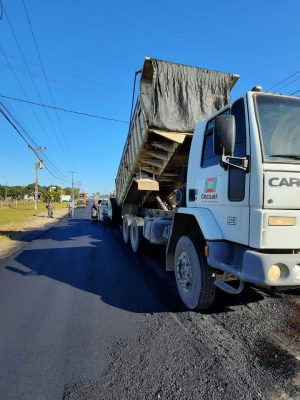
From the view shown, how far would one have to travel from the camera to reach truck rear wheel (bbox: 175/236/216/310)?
4324 mm

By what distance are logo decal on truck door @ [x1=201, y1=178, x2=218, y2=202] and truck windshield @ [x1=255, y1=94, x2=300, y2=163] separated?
3.04ft

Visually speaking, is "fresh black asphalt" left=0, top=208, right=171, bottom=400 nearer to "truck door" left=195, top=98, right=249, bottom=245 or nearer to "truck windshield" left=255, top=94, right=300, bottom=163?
"truck door" left=195, top=98, right=249, bottom=245

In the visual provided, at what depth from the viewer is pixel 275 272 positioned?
3219mm

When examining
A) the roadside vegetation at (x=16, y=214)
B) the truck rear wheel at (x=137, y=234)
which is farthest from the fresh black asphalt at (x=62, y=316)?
the roadside vegetation at (x=16, y=214)

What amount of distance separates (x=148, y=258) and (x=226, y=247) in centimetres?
510

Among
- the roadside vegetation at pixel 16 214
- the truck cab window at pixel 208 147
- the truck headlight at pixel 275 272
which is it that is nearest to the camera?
the truck headlight at pixel 275 272

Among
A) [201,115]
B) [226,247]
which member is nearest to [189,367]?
[226,247]

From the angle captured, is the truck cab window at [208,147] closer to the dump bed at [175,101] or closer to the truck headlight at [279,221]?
the truck headlight at [279,221]

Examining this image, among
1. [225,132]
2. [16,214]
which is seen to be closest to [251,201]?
[225,132]

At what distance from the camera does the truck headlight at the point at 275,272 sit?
3188 millimetres

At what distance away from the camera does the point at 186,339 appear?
3.78 meters

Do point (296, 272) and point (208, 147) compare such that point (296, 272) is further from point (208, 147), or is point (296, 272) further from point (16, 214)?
point (16, 214)

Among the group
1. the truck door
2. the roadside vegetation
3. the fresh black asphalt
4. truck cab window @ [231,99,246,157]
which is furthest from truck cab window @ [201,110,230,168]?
the roadside vegetation

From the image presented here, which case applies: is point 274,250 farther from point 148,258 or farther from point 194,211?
point 148,258
